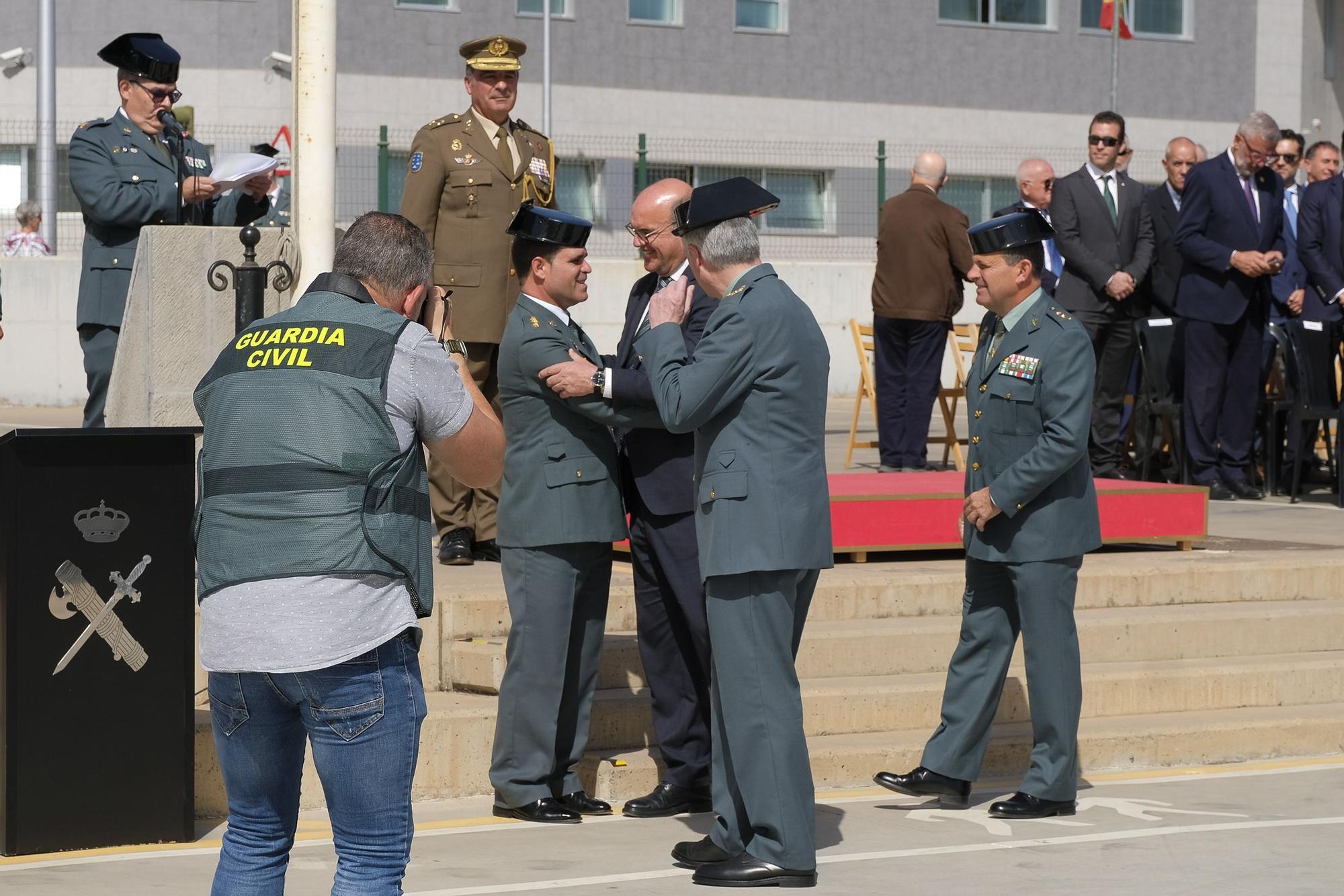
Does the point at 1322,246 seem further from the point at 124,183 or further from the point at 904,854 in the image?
the point at 124,183

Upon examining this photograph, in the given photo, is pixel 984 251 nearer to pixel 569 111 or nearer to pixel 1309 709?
pixel 1309 709

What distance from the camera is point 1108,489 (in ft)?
30.2

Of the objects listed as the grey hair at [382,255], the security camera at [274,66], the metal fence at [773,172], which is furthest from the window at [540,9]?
the grey hair at [382,255]

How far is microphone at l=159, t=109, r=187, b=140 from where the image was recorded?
Result: 26.1ft

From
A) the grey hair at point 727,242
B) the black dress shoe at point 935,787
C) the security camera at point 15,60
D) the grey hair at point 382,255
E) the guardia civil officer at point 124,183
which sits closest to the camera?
the grey hair at point 382,255

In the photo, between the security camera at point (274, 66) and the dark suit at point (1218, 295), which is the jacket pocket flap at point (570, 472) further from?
the security camera at point (274, 66)

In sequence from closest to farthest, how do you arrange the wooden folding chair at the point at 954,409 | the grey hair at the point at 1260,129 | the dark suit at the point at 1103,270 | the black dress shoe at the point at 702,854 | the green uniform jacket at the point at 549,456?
the black dress shoe at the point at 702,854, the green uniform jacket at the point at 549,456, the grey hair at the point at 1260,129, the dark suit at the point at 1103,270, the wooden folding chair at the point at 954,409

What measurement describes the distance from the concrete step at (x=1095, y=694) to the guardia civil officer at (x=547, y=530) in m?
0.57

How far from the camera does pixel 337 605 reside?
4133 millimetres

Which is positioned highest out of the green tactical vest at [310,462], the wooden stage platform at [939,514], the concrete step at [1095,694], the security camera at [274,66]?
the security camera at [274,66]

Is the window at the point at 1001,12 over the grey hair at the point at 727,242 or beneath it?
over

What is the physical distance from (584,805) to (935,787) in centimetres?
A: 119

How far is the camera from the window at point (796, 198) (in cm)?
2603

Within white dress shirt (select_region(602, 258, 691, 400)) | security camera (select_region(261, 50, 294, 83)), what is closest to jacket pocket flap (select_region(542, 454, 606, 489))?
white dress shirt (select_region(602, 258, 691, 400))
